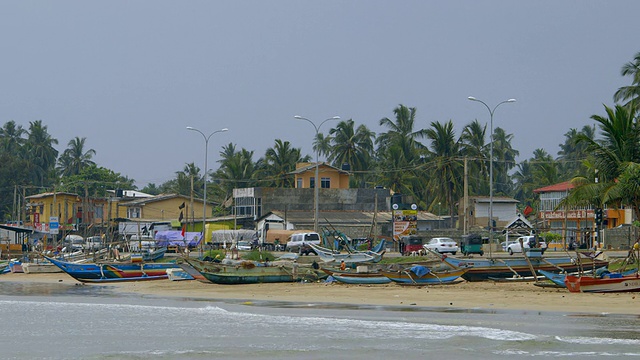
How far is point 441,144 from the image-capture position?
264 ft

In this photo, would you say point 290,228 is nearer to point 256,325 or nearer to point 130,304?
point 130,304

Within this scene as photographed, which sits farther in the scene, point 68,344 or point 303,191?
point 303,191

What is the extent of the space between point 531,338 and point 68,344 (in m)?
11.9

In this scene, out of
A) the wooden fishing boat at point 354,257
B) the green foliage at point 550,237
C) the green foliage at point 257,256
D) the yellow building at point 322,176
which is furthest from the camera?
the yellow building at point 322,176

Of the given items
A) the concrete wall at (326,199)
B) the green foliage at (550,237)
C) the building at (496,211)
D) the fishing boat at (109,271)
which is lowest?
the fishing boat at (109,271)

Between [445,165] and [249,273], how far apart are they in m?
40.8

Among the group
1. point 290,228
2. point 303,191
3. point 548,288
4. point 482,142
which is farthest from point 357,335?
point 482,142

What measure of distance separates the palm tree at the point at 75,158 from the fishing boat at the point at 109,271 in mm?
79833

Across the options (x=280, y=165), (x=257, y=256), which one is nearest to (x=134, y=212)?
(x=280, y=165)

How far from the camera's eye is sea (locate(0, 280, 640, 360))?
20.1 meters

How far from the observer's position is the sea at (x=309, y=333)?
20.1 meters

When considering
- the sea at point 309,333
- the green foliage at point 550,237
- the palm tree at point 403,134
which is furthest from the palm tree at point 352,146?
the sea at point 309,333

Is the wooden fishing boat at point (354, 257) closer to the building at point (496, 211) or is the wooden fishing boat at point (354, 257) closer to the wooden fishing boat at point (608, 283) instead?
the wooden fishing boat at point (608, 283)

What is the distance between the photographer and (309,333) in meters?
23.6
